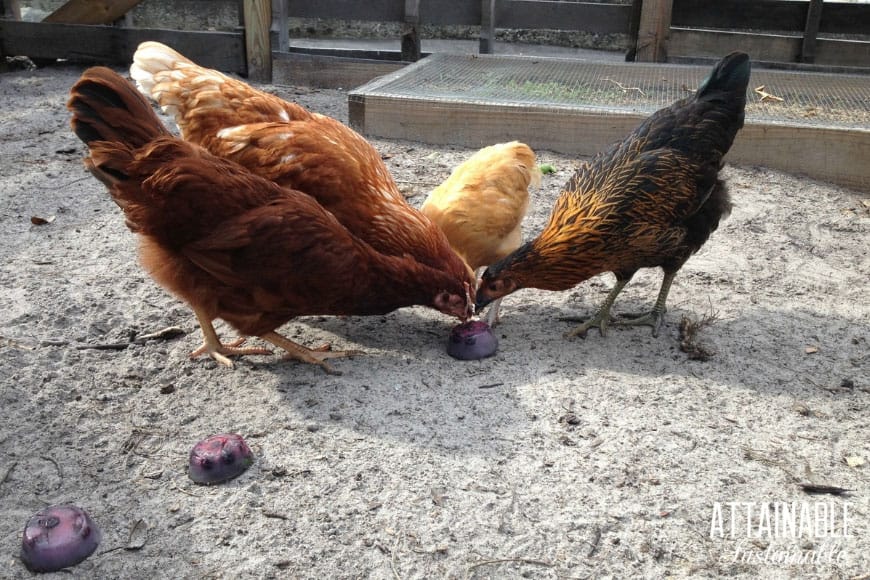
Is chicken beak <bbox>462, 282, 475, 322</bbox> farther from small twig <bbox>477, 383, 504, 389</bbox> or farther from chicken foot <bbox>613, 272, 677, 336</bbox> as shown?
chicken foot <bbox>613, 272, 677, 336</bbox>

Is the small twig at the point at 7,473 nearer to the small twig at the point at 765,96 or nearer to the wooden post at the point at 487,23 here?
the small twig at the point at 765,96

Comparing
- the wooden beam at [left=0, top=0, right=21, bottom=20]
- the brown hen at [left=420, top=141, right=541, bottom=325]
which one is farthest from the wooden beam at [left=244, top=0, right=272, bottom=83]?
the brown hen at [left=420, top=141, right=541, bottom=325]

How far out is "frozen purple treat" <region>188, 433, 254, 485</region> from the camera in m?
2.45

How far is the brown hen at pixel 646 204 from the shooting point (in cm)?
326

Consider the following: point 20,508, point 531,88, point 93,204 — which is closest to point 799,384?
point 20,508

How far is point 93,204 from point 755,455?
13.3 feet

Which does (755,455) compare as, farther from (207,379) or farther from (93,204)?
(93,204)

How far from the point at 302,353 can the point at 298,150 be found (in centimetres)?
95

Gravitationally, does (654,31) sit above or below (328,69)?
above

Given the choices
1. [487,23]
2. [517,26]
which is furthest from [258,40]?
[517,26]

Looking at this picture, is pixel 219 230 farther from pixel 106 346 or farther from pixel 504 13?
pixel 504 13

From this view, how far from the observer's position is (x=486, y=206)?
3705 millimetres

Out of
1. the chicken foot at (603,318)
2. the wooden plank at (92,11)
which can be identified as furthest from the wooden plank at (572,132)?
the wooden plank at (92,11)

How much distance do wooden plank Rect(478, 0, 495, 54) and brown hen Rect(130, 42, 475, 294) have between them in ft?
13.3
